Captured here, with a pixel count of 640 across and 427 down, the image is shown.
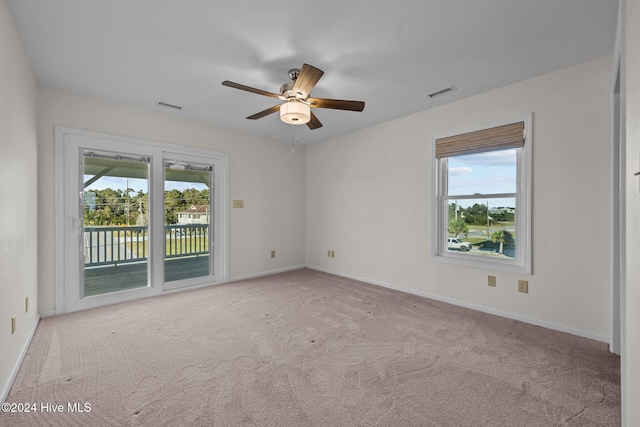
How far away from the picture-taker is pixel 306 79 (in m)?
2.30

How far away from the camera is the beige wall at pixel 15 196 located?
178 centimetres

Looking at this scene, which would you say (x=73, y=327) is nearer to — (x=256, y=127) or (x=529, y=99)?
(x=256, y=127)

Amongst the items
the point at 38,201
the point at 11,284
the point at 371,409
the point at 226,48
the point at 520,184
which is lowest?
the point at 371,409

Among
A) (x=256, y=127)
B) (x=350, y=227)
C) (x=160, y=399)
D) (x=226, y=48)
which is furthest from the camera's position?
(x=350, y=227)

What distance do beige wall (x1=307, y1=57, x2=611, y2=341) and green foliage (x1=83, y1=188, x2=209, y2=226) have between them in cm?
261

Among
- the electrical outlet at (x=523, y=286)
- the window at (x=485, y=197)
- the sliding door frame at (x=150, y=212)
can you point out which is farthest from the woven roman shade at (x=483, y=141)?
the sliding door frame at (x=150, y=212)

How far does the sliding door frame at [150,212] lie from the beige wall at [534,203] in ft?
6.70

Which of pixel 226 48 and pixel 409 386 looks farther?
pixel 226 48

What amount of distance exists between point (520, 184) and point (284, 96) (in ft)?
8.70

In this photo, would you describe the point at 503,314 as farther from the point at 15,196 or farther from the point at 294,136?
the point at 15,196

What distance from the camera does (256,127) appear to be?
446 centimetres

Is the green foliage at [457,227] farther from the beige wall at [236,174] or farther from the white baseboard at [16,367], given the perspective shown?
the white baseboard at [16,367]

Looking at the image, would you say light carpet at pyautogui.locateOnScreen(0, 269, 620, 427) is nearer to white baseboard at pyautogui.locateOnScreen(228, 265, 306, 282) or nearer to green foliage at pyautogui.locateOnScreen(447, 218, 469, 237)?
green foliage at pyautogui.locateOnScreen(447, 218, 469, 237)

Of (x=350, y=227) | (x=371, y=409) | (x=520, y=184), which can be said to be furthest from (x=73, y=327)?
(x=520, y=184)
